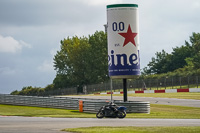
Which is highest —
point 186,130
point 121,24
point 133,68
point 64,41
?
point 64,41

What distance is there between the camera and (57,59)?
12938 cm

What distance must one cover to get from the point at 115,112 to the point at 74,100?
11119 mm

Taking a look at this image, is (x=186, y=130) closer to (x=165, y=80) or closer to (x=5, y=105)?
(x=5, y=105)

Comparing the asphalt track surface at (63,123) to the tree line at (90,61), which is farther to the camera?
the tree line at (90,61)

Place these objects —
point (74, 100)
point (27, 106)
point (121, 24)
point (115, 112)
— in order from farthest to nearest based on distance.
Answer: point (27, 106) → point (74, 100) → point (121, 24) → point (115, 112)

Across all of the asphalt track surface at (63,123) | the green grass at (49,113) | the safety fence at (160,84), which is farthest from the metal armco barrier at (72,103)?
the safety fence at (160,84)

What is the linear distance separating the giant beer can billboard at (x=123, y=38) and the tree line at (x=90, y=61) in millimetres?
76508

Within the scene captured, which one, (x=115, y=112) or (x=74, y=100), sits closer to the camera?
(x=115, y=112)

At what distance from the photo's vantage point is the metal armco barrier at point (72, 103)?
3272 centimetres

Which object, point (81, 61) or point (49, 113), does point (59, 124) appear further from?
Result: point (81, 61)

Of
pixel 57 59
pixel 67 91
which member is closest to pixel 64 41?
pixel 57 59

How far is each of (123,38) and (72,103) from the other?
9072 millimetres

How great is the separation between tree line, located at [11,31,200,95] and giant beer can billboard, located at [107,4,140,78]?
76.5m

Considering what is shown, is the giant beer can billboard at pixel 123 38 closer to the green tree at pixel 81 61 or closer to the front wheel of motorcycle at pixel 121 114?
the front wheel of motorcycle at pixel 121 114
